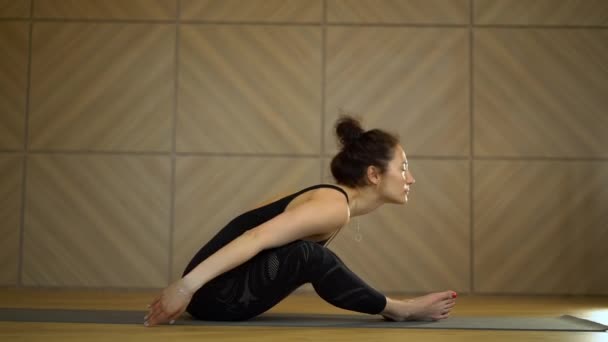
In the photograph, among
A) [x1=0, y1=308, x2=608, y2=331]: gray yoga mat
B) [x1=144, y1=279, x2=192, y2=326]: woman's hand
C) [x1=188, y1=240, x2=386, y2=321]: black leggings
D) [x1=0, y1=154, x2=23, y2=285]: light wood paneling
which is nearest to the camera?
[x1=144, y1=279, x2=192, y2=326]: woman's hand

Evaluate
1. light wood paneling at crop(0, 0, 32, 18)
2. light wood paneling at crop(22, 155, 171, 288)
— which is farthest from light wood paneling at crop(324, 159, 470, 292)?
light wood paneling at crop(0, 0, 32, 18)

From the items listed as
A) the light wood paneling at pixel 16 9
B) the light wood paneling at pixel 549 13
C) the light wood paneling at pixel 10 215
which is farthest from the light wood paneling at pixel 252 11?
the light wood paneling at pixel 10 215

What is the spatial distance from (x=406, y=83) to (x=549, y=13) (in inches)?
46.7

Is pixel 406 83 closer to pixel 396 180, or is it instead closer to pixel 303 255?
pixel 396 180

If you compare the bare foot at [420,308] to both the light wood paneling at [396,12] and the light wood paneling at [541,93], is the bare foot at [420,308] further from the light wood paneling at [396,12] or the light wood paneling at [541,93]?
the light wood paneling at [396,12]

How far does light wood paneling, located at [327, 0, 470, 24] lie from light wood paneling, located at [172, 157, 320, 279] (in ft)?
3.64

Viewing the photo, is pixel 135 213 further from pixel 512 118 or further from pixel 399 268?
pixel 512 118

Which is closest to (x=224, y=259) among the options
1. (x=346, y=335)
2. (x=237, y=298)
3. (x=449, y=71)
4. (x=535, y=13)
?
(x=237, y=298)

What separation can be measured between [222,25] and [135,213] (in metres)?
1.52

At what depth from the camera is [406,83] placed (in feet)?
16.9

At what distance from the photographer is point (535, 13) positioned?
518cm

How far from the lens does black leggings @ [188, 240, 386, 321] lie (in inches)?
93.7

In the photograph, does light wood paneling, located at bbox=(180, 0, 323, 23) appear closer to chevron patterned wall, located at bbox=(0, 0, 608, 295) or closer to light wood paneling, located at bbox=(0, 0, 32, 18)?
chevron patterned wall, located at bbox=(0, 0, 608, 295)

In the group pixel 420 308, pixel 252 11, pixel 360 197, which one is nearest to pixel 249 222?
pixel 360 197
